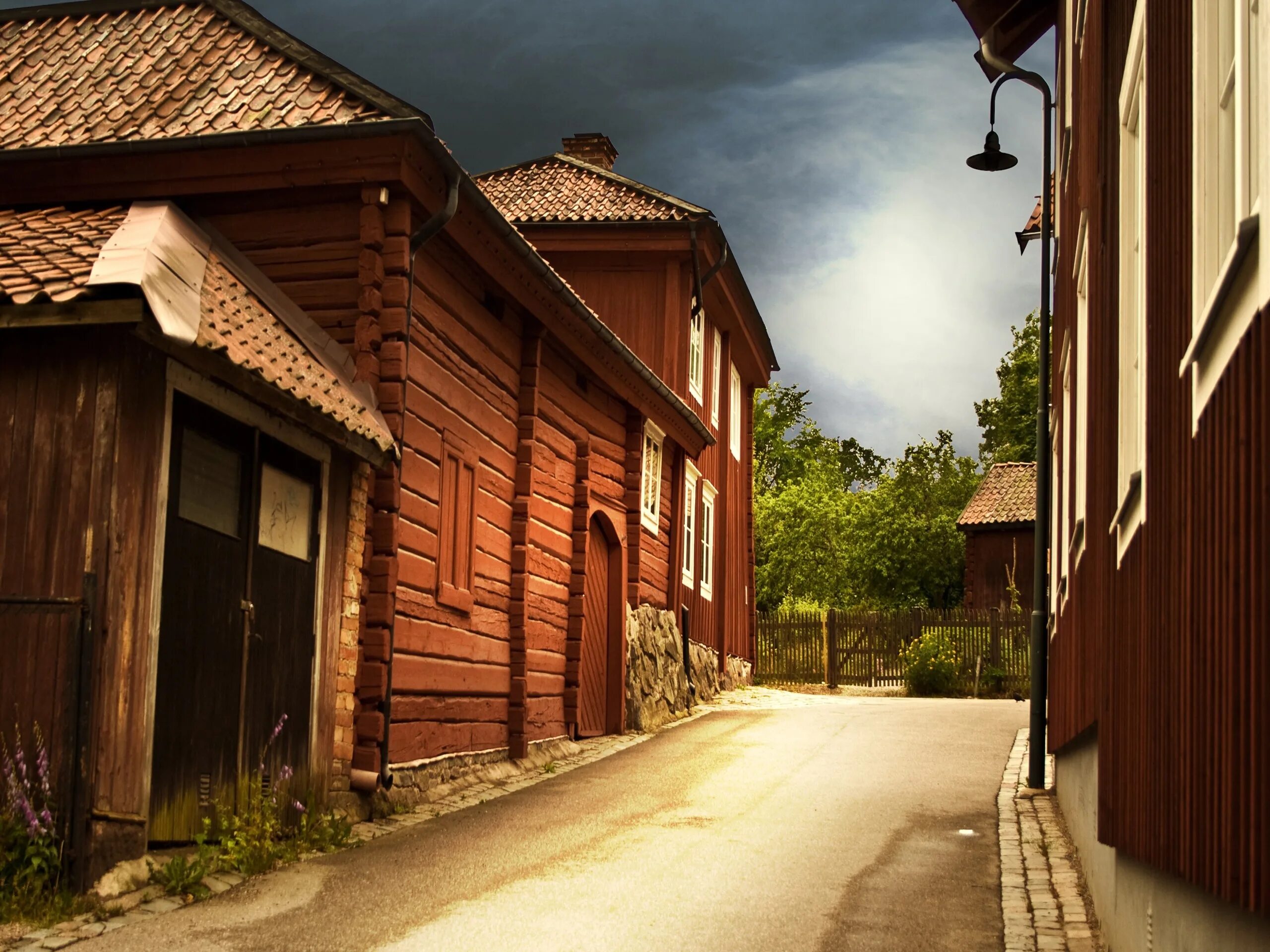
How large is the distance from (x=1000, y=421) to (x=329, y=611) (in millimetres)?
52084

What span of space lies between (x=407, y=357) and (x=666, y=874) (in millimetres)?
4279

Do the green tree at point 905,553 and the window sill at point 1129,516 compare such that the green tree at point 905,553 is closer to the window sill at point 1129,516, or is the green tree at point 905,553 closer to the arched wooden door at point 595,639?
the arched wooden door at point 595,639

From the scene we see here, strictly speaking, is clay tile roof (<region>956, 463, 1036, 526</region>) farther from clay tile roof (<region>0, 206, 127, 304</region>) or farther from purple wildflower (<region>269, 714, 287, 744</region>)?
clay tile roof (<region>0, 206, 127, 304</region>)

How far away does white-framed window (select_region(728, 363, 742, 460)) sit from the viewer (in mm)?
27531

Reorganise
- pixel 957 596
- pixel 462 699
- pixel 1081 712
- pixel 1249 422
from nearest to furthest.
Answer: pixel 1249 422
pixel 1081 712
pixel 462 699
pixel 957 596

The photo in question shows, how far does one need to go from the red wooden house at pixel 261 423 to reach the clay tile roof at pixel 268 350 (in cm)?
4

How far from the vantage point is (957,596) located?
4809 cm

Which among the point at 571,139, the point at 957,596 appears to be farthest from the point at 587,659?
the point at 957,596

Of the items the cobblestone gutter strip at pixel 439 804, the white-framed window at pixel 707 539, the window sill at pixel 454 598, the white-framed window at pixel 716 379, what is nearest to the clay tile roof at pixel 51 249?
the cobblestone gutter strip at pixel 439 804

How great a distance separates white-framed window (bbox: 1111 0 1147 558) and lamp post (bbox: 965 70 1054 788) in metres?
6.68

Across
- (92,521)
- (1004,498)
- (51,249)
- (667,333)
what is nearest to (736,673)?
(667,333)

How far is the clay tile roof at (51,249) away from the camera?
24.5 ft

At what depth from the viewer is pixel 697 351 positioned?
23.6m

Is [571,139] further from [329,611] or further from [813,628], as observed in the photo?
[329,611]
